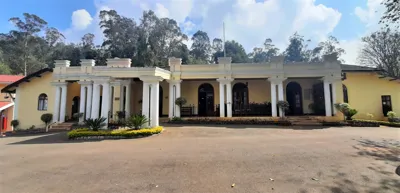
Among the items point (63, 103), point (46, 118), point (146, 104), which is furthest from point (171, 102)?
point (46, 118)

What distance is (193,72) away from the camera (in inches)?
599

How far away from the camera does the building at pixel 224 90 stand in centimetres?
1464

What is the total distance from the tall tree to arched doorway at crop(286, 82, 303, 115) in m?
40.1

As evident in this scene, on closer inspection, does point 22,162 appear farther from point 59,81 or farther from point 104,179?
point 59,81

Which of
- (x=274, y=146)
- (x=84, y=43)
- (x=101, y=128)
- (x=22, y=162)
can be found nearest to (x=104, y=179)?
(x=22, y=162)

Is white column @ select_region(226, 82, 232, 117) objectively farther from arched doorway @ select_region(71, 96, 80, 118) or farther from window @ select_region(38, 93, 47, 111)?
window @ select_region(38, 93, 47, 111)

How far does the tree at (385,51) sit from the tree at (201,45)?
29.7 m

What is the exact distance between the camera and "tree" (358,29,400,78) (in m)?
21.9

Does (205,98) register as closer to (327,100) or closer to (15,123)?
(327,100)

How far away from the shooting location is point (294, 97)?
17.4 m

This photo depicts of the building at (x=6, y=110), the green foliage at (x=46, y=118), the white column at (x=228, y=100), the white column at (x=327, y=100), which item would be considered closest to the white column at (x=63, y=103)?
the green foliage at (x=46, y=118)

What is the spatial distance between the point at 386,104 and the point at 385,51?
10195mm

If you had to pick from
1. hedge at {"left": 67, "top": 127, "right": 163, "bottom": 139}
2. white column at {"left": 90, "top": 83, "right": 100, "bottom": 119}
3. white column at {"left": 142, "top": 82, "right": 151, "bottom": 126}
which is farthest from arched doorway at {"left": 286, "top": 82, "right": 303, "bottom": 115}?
white column at {"left": 90, "top": 83, "right": 100, "bottom": 119}

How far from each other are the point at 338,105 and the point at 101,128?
14962 mm
